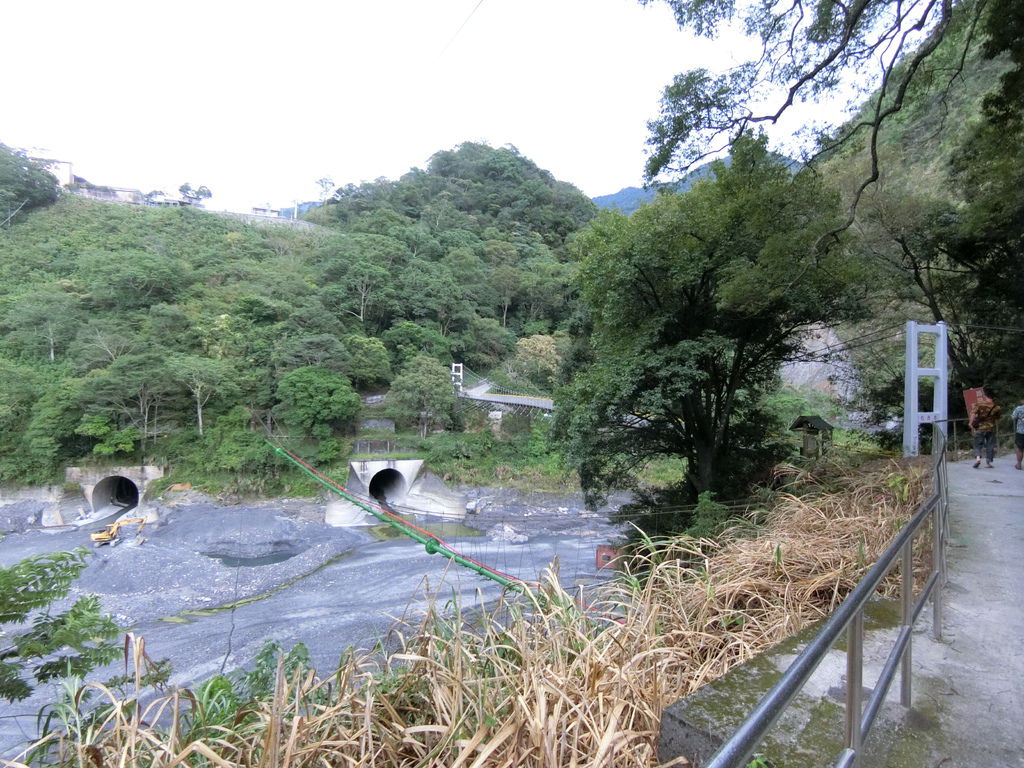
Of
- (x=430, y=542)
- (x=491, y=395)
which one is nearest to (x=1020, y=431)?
(x=430, y=542)

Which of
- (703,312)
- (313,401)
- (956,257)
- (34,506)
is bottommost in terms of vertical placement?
(34,506)

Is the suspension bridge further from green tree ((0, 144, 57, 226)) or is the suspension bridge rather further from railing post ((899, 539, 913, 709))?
green tree ((0, 144, 57, 226))

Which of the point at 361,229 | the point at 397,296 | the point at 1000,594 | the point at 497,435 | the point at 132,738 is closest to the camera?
the point at 132,738

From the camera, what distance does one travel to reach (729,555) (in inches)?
113

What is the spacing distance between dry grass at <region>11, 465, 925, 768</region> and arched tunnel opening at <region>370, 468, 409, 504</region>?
54.2 feet

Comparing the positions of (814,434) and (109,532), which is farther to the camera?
(109,532)

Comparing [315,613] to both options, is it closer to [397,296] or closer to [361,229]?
[397,296]

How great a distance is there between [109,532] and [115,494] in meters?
5.33

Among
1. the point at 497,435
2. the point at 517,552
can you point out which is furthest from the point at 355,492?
the point at 517,552

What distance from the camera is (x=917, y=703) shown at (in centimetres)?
139

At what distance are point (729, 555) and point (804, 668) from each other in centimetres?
251

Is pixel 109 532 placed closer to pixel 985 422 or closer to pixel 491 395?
pixel 491 395

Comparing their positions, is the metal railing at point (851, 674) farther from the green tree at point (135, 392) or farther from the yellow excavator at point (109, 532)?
the green tree at point (135, 392)

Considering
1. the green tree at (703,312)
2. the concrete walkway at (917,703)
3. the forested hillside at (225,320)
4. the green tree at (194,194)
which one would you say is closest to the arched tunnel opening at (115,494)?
the forested hillside at (225,320)
